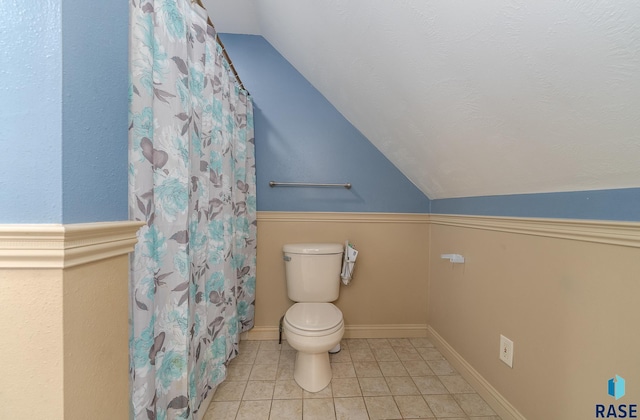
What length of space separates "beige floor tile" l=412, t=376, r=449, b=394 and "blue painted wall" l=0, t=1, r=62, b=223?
1.68 metres

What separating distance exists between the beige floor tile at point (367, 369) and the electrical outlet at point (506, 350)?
2.14ft

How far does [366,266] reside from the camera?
180cm

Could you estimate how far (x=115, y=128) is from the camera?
20.8 inches

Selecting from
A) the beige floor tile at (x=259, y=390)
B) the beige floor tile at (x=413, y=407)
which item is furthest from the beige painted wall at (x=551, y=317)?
the beige floor tile at (x=259, y=390)

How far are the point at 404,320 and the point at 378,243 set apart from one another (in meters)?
0.63

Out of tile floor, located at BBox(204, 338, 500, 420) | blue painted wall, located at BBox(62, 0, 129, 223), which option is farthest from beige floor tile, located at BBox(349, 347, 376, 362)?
blue painted wall, located at BBox(62, 0, 129, 223)

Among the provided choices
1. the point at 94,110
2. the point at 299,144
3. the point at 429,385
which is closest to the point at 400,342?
the point at 429,385

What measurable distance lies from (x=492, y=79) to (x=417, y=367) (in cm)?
157

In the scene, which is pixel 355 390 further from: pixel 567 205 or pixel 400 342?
pixel 567 205

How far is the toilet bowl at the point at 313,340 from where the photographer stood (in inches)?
48.6

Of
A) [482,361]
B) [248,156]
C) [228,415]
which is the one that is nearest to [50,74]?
[248,156]

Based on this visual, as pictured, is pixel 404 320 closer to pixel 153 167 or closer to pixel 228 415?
pixel 228 415

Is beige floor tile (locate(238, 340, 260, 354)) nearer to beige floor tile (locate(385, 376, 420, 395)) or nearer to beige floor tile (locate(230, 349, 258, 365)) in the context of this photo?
beige floor tile (locate(230, 349, 258, 365))

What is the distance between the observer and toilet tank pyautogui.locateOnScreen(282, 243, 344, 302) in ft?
5.24
